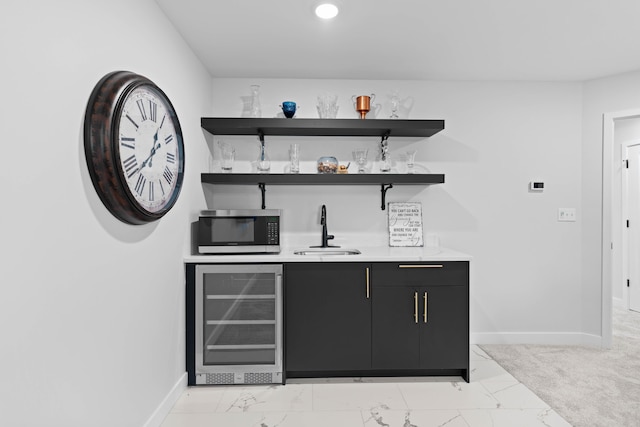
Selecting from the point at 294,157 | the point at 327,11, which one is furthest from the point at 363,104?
the point at 327,11

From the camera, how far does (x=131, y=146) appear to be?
1679 mm

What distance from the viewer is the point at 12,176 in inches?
43.5

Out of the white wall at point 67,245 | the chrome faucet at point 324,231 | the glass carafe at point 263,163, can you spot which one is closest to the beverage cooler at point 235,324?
the white wall at point 67,245

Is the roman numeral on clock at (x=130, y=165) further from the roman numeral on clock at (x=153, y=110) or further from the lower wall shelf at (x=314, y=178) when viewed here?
the lower wall shelf at (x=314, y=178)

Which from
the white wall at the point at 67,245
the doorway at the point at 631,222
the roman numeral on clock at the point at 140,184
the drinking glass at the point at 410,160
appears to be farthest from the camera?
the doorway at the point at 631,222

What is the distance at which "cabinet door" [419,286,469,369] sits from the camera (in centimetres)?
264

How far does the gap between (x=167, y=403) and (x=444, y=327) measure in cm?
180

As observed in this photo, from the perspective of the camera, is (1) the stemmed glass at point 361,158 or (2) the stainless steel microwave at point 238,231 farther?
(1) the stemmed glass at point 361,158

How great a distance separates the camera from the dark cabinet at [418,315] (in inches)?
104

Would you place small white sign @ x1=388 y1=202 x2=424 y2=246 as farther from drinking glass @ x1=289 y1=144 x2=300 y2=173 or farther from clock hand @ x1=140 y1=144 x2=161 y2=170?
clock hand @ x1=140 y1=144 x2=161 y2=170

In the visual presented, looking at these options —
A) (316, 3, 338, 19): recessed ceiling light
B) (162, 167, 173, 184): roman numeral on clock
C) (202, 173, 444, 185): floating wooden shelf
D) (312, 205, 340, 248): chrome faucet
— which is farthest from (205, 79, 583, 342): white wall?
(162, 167, 173, 184): roman numeral on clock

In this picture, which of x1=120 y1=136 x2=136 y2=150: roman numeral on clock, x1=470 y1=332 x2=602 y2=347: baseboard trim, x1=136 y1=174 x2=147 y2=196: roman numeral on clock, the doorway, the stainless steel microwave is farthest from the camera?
the doorway

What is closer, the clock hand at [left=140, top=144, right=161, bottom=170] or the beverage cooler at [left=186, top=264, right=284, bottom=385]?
the clock hand at [left=140, top=144, right=161, bottom=170]

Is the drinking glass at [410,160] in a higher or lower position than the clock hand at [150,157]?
higher
